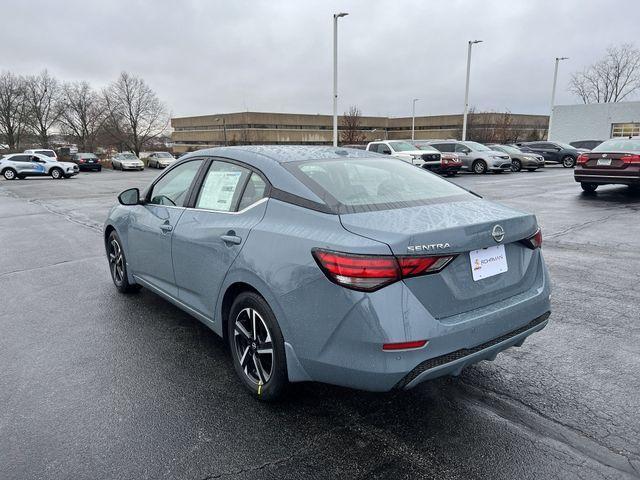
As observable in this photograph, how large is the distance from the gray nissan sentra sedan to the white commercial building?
49.4 m

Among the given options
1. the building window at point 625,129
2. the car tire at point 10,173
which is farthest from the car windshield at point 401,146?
the building window at point 625,129

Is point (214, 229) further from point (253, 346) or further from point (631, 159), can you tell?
point (631, 159)

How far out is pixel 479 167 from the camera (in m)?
24.2

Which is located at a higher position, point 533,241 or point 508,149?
point 533,241

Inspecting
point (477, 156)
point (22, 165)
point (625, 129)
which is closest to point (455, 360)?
point (477, 156)

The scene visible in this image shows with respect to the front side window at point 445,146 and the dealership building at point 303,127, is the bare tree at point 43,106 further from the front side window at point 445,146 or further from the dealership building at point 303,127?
the front side window at point 445,146

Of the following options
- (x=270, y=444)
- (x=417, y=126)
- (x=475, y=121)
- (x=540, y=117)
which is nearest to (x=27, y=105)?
(x=475, y=121)

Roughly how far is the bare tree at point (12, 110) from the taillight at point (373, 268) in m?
69.7

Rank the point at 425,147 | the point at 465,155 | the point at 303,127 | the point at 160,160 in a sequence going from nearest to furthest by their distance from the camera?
the point at 425,147
the point at 465,155
the point at 160,160
the point at 303,127

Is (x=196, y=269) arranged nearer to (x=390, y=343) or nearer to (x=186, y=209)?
(x=186, y=209)

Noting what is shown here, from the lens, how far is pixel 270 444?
2.53 m

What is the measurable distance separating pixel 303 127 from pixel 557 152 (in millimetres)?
55101

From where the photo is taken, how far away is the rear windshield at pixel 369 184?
2.75 m

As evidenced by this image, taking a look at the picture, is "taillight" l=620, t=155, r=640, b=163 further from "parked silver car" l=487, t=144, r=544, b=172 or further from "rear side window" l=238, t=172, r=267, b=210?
"parked silver car" l=487, t=144, r=544, b=172
